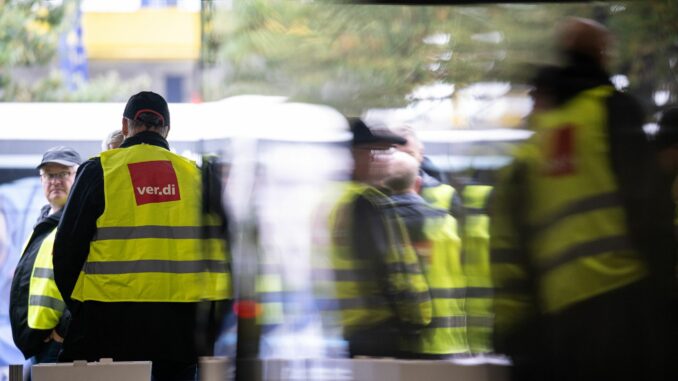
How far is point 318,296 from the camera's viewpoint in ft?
9.55

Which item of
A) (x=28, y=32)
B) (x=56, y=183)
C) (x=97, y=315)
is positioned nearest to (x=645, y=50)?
(x=97, y=315)

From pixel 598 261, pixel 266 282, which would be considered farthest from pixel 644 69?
pixel 266 282

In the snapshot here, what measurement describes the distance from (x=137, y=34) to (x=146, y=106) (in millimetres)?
15640

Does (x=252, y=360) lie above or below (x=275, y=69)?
below

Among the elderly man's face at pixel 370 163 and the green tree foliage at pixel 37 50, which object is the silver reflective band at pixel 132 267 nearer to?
the elderly man's face at pixel 370 163

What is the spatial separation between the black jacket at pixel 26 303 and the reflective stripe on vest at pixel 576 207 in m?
3.58

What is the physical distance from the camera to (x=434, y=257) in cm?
284

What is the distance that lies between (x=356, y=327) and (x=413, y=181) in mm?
372

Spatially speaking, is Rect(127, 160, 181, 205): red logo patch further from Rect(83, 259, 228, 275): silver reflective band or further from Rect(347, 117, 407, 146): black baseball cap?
Rect(347, 117, 407, 146): black baseball cap

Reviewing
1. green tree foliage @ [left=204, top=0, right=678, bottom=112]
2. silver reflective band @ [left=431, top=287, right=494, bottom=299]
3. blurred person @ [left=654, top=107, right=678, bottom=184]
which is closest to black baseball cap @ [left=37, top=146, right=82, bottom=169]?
green tree foliage @ [left=204, top=0, right=678, bottom=112]

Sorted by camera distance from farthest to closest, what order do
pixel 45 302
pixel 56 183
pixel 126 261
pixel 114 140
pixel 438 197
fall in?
1. pixel 56 183
2. pixel 114 140
3. pixel 45 302
4. pixel 126 261
5. pixel 438 197

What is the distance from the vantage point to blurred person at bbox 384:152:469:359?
2.82m

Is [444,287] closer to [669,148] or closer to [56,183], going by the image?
[669,148]

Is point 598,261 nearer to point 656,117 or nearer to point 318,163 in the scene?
point 656,117
